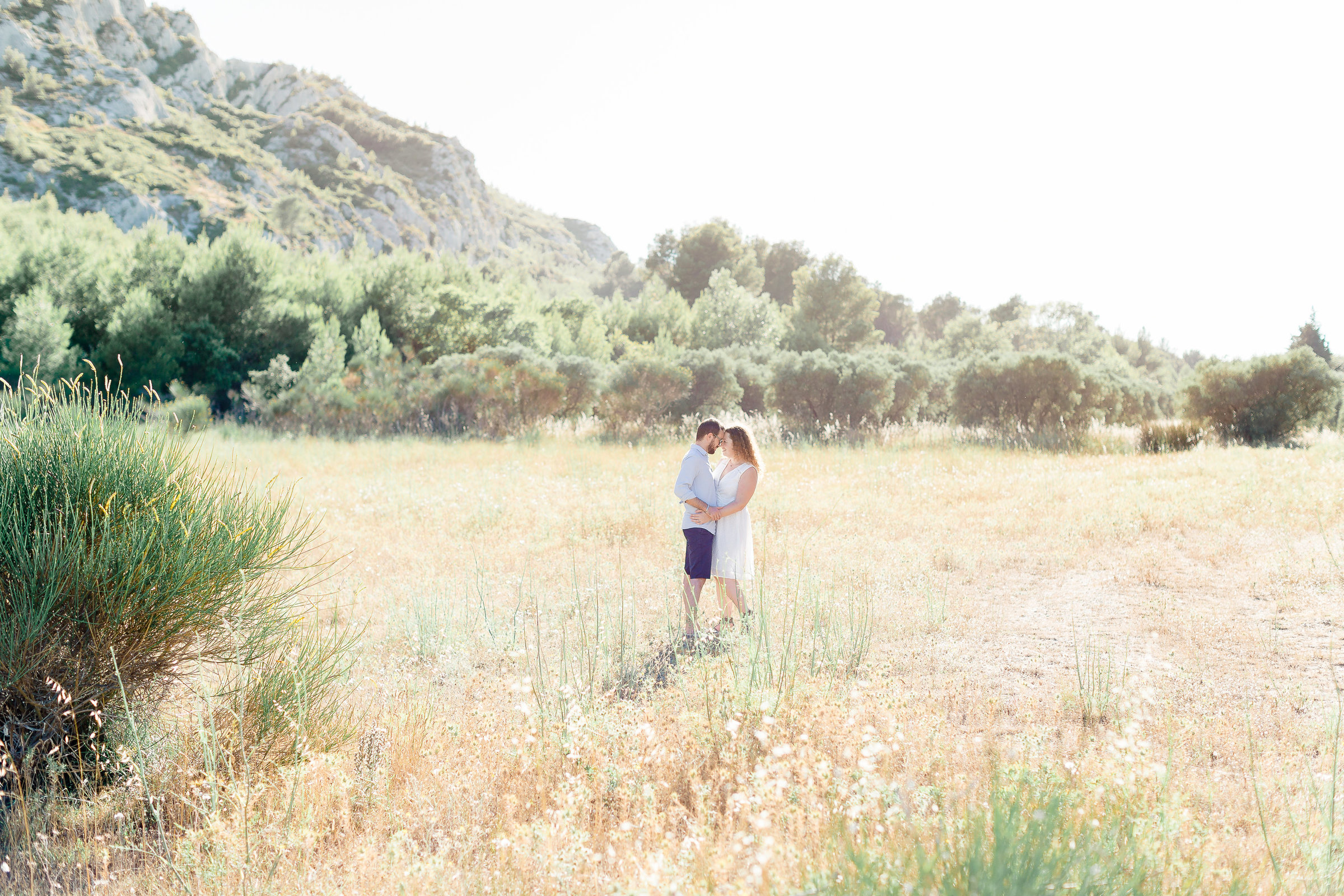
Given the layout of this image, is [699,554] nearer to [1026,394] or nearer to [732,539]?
[732,539]

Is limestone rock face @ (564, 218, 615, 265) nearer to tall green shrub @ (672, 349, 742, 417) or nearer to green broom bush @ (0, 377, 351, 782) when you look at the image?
tall green shrub @ (672, 349, 742, 417)

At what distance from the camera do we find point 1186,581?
6.57 metres

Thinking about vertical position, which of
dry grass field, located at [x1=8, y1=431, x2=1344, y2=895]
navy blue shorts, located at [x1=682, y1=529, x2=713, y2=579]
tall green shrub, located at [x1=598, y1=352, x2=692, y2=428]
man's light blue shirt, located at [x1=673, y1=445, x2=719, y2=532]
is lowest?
dry grass field, located at [x1=8, y1=431, x2=1344, y2=895]

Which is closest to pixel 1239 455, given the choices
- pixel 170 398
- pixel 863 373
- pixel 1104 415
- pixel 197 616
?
pixel 1104 415

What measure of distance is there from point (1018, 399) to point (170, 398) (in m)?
23.7

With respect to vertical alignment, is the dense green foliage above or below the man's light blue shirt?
above

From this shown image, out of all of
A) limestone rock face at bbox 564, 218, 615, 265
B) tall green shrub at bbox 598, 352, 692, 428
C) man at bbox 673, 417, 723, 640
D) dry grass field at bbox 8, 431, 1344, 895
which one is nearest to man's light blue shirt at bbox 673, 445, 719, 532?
man at bbox 673, 417, 723, 640

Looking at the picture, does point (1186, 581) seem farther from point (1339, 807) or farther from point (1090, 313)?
point (1090, 313)

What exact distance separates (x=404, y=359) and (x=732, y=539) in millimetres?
21772

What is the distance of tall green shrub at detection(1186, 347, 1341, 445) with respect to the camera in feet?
54.2

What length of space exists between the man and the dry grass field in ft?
1.52

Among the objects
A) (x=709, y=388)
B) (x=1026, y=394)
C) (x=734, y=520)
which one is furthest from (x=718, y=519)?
(x=1026, y=394)

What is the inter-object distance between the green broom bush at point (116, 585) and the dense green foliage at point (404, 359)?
563 inches

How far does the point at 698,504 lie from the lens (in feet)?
17.6
